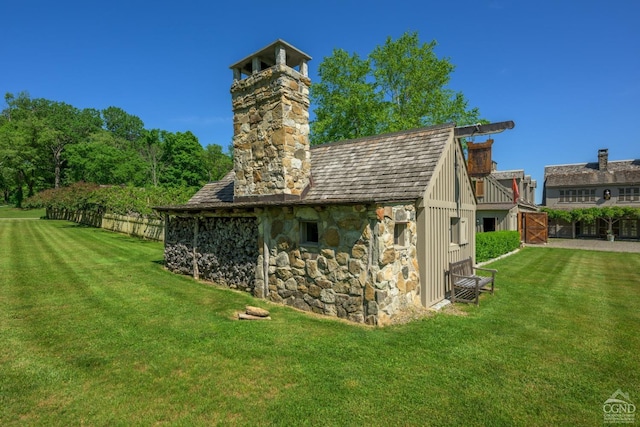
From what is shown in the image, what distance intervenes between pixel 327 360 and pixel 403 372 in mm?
1187

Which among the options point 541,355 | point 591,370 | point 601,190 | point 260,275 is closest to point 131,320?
point 260,275

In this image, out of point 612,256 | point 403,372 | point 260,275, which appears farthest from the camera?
point 612,256

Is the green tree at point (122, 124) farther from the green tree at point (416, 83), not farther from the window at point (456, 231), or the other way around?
the window at point (456, 231)

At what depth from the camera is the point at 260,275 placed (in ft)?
27.9

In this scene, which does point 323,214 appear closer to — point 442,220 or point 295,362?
point 295,362

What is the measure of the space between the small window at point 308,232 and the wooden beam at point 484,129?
510 cm

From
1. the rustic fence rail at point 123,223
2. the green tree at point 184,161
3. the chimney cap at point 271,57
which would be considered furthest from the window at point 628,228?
the green tree at point 184,161

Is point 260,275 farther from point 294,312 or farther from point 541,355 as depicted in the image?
point 541,355

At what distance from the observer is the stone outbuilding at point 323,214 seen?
6.78 metres

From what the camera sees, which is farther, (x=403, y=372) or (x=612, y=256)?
(x=612, y=256)

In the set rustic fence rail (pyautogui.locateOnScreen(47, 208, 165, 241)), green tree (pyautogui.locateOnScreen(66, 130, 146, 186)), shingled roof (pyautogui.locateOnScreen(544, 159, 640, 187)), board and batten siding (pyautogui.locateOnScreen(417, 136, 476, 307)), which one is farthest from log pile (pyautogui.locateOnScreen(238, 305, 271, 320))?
green tree (pyautogui.locateOnScreen(66, 130, 146, 186))

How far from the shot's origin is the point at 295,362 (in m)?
4.94

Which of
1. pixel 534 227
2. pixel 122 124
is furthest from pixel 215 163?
pixel 534 227

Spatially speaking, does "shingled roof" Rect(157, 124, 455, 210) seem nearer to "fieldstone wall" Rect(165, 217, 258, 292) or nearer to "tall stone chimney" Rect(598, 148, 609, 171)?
"fieldstone wall" Rect(165, 217, 258, 292)
